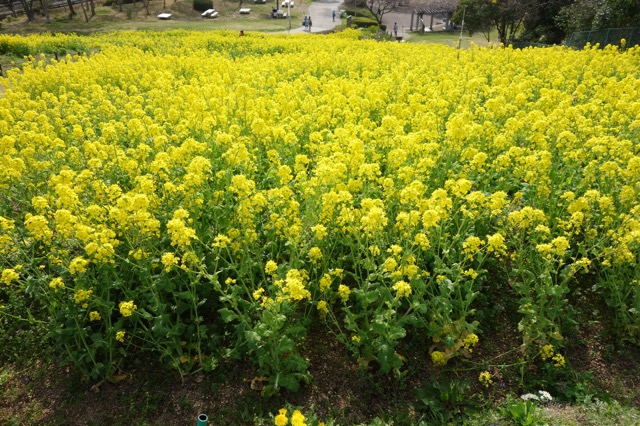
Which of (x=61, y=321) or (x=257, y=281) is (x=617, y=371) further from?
(x=61, y=321)

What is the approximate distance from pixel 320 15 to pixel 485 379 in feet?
215

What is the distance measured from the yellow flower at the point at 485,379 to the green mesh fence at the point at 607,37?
19.9 metres

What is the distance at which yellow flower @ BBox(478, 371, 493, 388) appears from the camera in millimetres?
3672

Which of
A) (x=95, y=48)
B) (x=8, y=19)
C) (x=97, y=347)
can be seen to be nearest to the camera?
(x=97, y=347)

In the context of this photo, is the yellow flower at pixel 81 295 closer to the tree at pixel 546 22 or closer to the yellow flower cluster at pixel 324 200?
the yellow flower cluster at pixel 324 200

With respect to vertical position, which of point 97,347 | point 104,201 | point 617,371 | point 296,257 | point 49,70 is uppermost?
point 49,70

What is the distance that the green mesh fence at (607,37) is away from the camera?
59.9 ft

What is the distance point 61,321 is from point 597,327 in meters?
4.88

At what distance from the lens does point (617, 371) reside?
386 centimetres

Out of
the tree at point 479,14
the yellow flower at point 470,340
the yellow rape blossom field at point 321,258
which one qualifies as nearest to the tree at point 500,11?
the tree at point 479,14

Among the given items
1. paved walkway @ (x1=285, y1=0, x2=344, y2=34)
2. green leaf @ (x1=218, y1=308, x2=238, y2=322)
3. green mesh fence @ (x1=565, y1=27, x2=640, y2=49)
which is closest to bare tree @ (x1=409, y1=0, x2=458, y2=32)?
paved walkway @ (x1=285, y1=0, x2=344, y2=34)

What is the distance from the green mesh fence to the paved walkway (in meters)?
28.2

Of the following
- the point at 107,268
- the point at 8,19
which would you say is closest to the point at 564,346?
the point at 107,268

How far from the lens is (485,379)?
3727 millimetres
